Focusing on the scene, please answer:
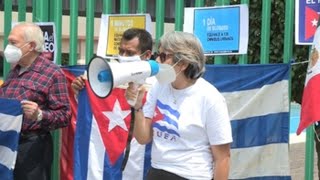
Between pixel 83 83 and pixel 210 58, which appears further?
pixel 210 58

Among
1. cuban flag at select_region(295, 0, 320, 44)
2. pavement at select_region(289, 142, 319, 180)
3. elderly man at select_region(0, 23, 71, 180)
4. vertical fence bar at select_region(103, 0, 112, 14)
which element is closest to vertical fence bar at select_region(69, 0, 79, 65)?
vertical fence bar at select_region(103, 0, 112, 14)

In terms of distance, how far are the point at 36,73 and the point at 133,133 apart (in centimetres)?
106

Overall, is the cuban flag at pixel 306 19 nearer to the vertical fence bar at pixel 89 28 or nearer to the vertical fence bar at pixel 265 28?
the vertical fence bar at pixel 265 28

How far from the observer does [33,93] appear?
392 centimetres

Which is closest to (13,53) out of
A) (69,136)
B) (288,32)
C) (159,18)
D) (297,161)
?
(69,136)

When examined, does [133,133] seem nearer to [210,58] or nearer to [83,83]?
[83,83]

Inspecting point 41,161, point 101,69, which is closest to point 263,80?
point 101,69

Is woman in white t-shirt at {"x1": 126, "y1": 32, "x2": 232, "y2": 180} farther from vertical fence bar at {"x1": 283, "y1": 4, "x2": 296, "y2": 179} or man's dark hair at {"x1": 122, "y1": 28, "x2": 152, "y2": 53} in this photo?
vertical fence bar at {"x1": 283, "y1": 4, "x2": 296, "y2": 179}

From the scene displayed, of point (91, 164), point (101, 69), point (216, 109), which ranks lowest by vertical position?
point (91, 164)

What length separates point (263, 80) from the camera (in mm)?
3840

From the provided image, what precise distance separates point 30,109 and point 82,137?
0.66 meters

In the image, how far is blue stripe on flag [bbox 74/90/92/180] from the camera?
4328mm

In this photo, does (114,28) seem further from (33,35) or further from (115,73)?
(115,73)

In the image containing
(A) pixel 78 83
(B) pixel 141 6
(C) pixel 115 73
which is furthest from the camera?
(B) pixel 141 6
